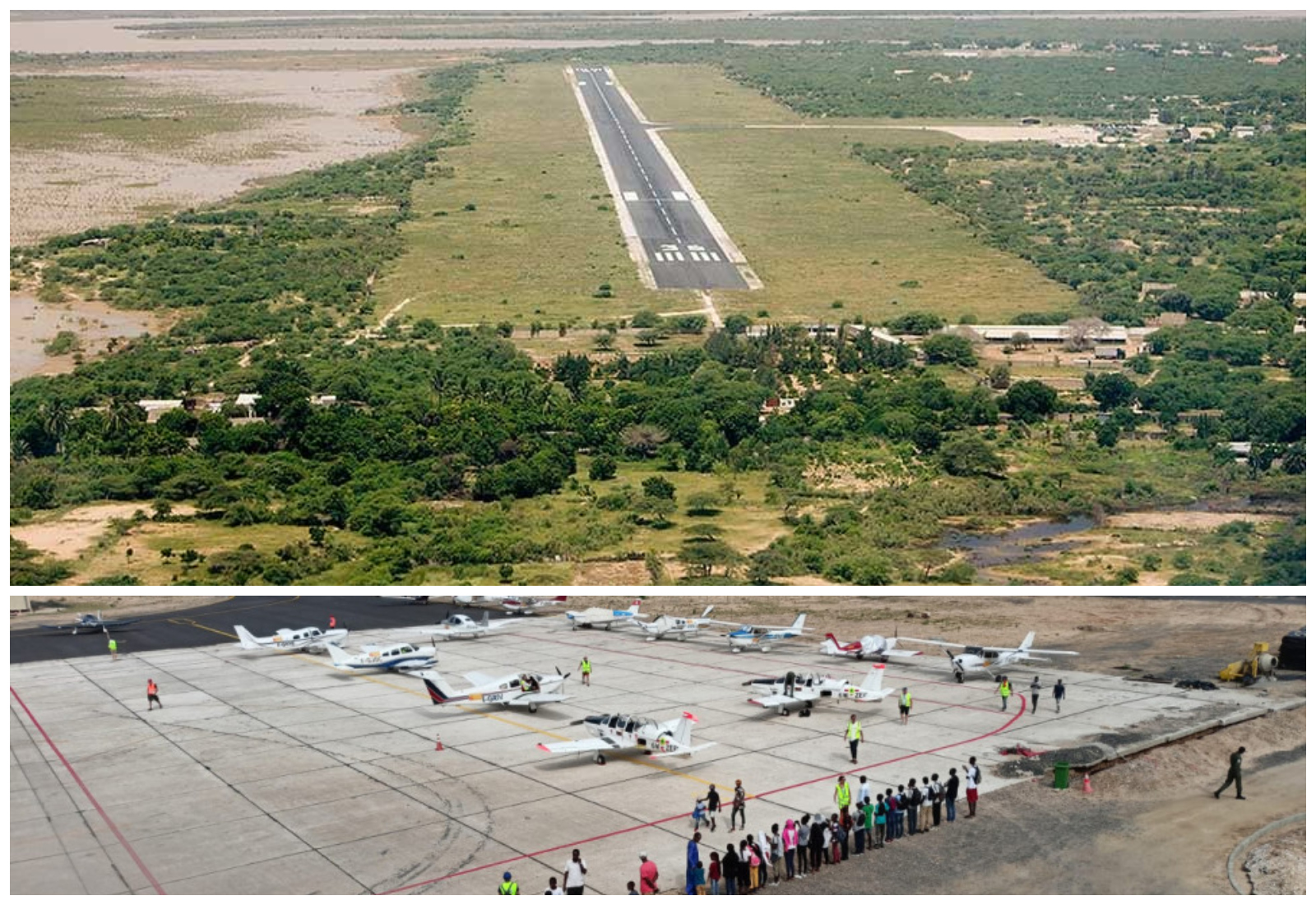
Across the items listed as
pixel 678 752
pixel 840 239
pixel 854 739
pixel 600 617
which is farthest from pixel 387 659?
pixel 840 239

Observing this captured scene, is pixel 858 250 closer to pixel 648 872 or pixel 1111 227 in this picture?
pixel 1111 227

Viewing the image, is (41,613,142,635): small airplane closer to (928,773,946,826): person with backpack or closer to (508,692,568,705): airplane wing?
(508,692,568,705): airplane wing

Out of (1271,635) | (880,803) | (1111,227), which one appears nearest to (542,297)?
(1111,227)

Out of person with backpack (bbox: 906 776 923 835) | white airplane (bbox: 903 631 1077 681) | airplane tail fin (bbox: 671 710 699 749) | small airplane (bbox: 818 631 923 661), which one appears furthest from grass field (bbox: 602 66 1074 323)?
person with backpack (bbox: 906 776 923 835)

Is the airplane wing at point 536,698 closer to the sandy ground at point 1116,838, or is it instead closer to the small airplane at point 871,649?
the small airplane at point 871,649

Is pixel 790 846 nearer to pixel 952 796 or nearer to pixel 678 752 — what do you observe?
pixel 952 796
